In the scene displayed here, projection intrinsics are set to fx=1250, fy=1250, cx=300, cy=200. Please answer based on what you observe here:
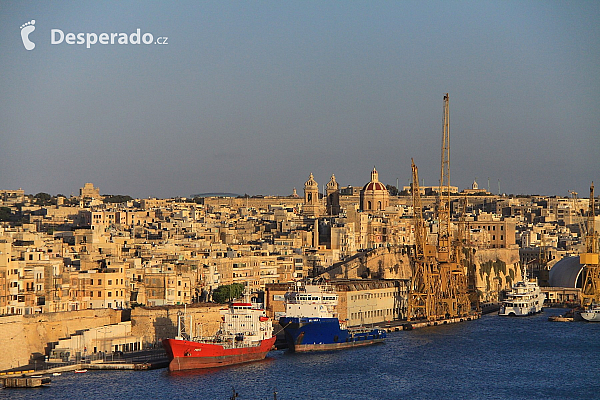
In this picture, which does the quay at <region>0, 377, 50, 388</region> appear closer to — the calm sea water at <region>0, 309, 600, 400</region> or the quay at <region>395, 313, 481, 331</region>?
the calm sea water at <region>0, 309, 600, 400</region>

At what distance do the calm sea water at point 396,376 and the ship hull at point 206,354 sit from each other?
41 cm

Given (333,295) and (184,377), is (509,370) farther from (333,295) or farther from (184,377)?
(184,377)

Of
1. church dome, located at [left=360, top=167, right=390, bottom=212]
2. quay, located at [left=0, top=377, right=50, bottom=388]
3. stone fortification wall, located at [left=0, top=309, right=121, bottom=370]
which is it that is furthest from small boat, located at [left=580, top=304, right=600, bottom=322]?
church dome, located at [left=360, top=167, right=390, bottom=212]

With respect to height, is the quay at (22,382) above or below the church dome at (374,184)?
below

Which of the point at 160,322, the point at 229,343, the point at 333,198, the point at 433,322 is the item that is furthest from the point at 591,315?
the point at 333,198

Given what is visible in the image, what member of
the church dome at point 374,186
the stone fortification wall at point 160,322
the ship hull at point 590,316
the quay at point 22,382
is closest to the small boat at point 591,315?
the ship hull at point 590,316

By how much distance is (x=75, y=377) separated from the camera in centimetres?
3503

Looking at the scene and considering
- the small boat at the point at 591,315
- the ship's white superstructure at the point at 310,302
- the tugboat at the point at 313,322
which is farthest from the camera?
the small boat at the point at 591,315

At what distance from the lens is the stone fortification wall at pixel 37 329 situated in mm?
35656

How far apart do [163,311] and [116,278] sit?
432 cm

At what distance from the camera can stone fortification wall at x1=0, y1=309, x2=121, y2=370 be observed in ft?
117

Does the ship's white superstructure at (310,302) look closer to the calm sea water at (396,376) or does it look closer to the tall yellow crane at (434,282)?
the calm sea water at (396,376)

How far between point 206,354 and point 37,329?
16.9 ft

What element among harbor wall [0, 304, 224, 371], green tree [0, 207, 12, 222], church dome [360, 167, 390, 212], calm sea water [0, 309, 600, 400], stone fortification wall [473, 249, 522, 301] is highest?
church dome [360, 167, 390, 212]
